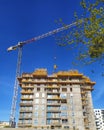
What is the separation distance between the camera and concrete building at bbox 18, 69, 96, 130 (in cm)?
12081

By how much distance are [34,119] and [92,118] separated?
110ft

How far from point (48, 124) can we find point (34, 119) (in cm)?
762

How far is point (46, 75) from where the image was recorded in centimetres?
13175

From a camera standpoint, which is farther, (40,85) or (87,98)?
(87,98)

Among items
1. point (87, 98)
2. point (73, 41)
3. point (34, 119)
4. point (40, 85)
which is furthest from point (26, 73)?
point (73, 41)

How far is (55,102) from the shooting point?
125750mm

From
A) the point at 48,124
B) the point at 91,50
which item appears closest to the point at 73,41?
the point at 91,50

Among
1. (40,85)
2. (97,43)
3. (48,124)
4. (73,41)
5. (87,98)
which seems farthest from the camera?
(87,98)

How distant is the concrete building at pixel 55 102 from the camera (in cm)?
12081

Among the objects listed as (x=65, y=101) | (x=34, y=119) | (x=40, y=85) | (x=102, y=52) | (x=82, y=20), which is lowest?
(x=102, y=52)

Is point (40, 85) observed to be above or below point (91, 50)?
above

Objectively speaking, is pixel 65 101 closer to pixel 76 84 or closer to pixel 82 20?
pixel 76 84

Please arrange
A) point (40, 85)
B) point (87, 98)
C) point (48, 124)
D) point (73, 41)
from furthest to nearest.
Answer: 1. point (87, 98)
2. point (40, 85)
3. point (48, 124)
4. point (73, 41)

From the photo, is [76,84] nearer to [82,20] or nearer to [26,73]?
[26,73]
